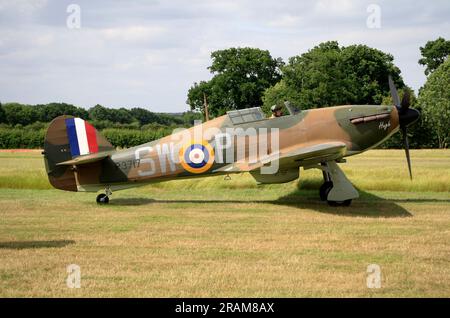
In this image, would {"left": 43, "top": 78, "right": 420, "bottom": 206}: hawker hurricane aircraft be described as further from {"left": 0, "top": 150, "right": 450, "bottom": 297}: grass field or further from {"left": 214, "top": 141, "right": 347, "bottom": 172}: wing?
{"left": 0, "top": 150, "right": 450, "bottom": 297}: grass field

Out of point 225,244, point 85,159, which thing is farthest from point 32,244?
point 85,159

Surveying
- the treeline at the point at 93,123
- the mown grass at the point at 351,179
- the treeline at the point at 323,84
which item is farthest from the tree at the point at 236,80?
the mown grass at the point at 351,179

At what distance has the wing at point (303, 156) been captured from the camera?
35.7 ft

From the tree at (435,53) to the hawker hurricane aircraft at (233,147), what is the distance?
67688 millimetres

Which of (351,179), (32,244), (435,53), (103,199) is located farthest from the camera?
(435,53)

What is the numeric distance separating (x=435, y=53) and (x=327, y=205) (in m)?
68.9

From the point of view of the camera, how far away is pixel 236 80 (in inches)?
2247

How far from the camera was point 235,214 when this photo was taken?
1128 cm

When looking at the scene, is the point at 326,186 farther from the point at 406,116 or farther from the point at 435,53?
the point at 435,53

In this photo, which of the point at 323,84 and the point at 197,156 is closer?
the point at 197,156

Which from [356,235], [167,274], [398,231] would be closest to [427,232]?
[398,231]

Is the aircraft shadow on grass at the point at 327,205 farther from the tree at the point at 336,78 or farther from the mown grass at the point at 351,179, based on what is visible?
the tree at the point at 336,78

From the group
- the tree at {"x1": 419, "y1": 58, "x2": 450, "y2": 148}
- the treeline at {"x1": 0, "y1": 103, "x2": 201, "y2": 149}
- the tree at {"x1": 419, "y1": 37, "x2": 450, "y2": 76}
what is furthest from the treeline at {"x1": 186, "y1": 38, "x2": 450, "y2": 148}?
the tree at {"x1": 419, "y1": 37, "x2": 450, "y2": 76}

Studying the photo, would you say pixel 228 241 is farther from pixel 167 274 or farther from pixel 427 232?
pixel 427 232
